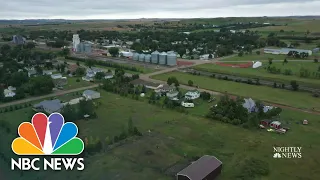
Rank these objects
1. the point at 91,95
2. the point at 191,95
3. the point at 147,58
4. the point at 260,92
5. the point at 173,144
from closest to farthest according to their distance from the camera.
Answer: the point at 173,144
the point at 91,95
the point at 191,95
the point at 260,92
the point at 147,58

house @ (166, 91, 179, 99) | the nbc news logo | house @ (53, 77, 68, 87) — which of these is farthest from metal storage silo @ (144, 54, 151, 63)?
the nbc news logo

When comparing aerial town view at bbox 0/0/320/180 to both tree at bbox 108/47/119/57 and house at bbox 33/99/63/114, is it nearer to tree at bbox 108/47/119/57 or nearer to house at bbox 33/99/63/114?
house at bbox 33/99/63/114

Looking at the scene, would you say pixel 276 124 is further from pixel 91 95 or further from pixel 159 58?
pixel 159 58

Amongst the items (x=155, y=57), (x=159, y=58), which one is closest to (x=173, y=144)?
(x=159, y=58)

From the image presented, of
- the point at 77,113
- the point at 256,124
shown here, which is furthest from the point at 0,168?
the point at 256,124

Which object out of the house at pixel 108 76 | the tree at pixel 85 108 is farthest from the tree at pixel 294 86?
the house at pixel 108 76

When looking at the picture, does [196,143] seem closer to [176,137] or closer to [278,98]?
[176,137]
